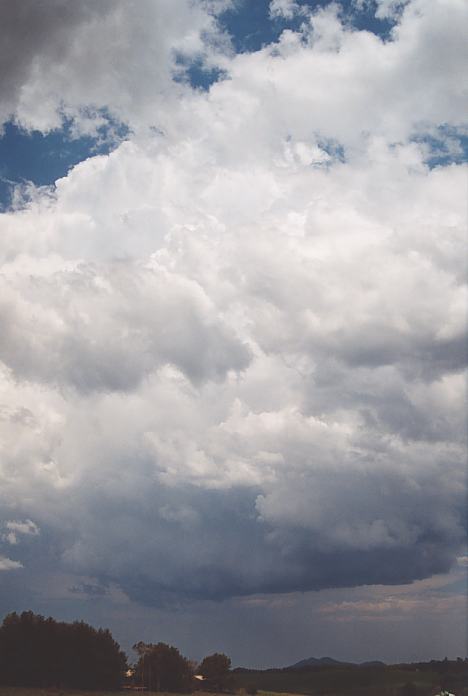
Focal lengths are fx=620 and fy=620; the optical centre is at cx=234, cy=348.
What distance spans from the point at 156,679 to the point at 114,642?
30078mm

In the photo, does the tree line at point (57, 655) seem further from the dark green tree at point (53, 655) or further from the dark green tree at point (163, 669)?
the dark green tree at point (163, 669)

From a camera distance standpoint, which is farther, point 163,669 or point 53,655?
point 163,669

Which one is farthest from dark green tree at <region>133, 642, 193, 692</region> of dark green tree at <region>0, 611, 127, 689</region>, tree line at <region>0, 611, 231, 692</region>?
dark green tree at <region>0, 611, 127, 689</region>

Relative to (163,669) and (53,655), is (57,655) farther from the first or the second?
(163,669)

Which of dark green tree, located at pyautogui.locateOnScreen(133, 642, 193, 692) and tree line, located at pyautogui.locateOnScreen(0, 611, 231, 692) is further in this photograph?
dark green tree, located at pyautogui.locateOnScreen(133, 642, 193, 692)

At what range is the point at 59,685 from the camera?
464ft

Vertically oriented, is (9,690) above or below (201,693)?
above

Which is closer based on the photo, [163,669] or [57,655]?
[57,655]

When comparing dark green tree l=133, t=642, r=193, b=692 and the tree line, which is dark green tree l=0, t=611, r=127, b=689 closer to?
the tree line

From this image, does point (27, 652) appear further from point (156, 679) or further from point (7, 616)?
point (156, 679)

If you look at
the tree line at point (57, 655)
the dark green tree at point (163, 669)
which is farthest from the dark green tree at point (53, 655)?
the dark green tree at point (163, 669)

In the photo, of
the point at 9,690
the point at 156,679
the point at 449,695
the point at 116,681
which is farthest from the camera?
the point at 156,679

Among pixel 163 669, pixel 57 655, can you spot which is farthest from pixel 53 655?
pixel 163 669

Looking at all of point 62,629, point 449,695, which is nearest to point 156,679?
point 62,629
